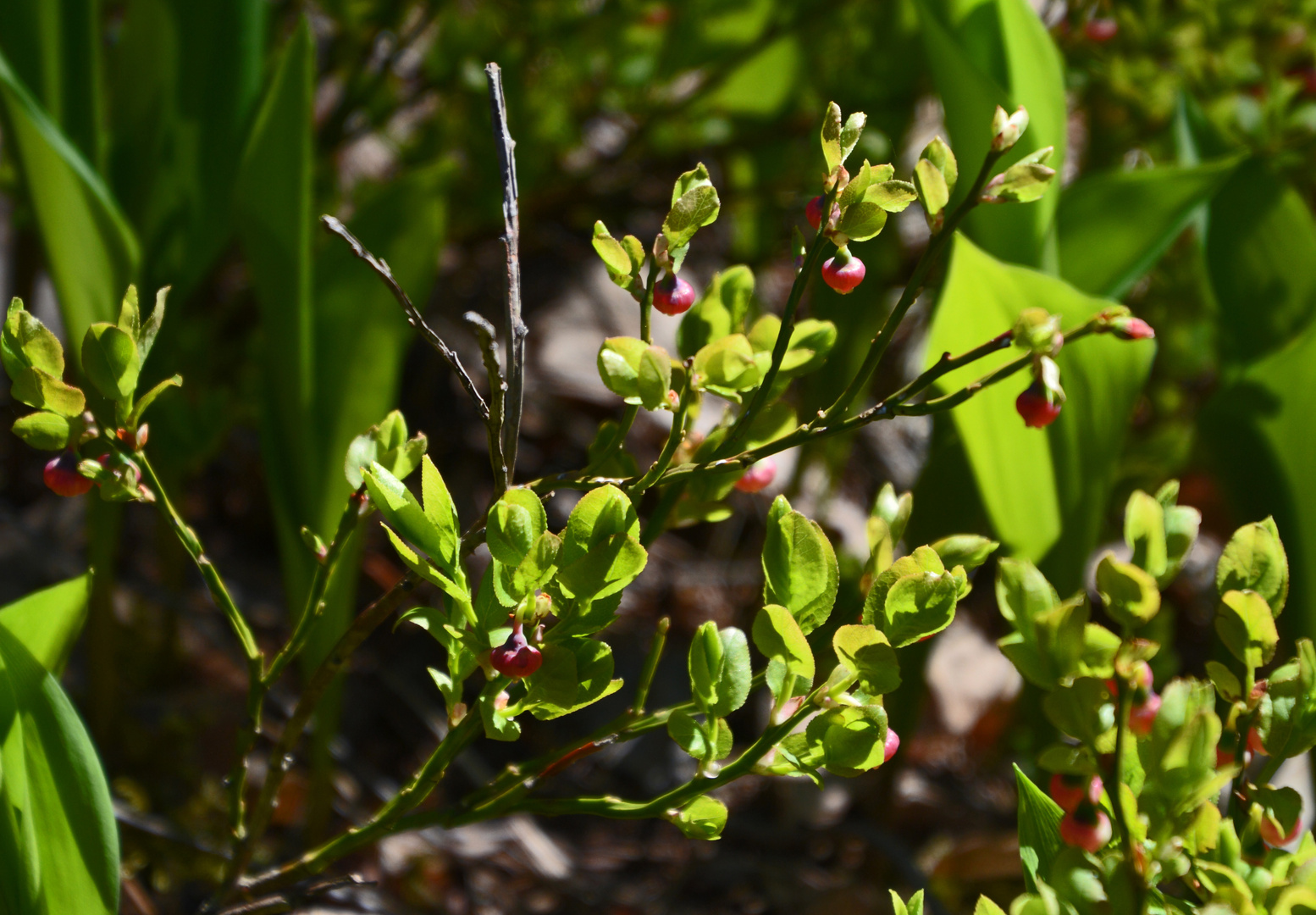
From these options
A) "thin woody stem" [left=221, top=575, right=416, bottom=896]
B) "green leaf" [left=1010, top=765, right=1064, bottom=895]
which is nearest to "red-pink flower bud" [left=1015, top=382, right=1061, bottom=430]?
"green leaf" [left=1010, top=765, right=1064, bottom=895]

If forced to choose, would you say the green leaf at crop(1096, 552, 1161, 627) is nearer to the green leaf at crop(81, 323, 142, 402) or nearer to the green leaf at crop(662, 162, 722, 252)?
the green leaf at crop(662, 162, 722, 252)

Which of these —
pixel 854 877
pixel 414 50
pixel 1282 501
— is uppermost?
pixel 414 50

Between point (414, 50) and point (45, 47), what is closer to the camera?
point (45, 47)

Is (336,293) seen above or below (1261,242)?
above

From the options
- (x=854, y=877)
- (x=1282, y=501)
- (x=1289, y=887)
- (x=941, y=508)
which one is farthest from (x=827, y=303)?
(x=1289, y=887)

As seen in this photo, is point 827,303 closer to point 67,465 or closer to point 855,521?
point 855,521

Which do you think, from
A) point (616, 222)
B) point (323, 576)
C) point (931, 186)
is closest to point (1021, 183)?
point (931, 186)
